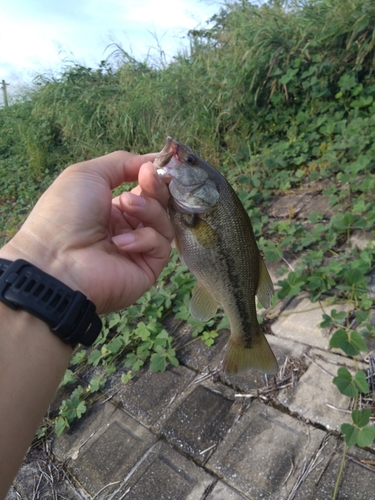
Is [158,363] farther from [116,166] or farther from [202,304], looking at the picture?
[116,166]

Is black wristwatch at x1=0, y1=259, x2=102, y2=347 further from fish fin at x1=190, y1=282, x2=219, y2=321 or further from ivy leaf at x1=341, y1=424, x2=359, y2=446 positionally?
ivy leaf at x1=341, y1=424, x2=359, y2=446

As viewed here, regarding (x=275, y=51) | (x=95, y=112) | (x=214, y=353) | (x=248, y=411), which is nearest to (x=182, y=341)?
(x=214, y=353)

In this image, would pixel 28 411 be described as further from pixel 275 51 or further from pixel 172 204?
pixel 275 51

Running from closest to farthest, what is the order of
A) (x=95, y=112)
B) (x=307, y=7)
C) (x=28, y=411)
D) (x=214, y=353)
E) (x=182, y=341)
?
(x=28, y=411) < (x=214, y=353) < (x=182, y=341) < (x=307, y=7) < (x=95, y=112)

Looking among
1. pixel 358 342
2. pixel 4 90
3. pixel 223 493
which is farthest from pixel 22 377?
pixel 4 90

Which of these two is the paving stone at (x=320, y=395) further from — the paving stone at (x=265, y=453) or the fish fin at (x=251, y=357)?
the fish fin at (x=251, y=357)

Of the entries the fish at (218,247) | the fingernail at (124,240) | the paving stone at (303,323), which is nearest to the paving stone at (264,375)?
the paving stone at (303,323)

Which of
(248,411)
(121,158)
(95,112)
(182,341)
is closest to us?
(121,158)
